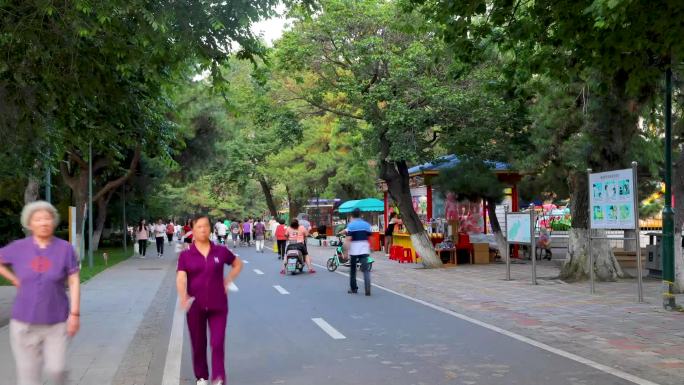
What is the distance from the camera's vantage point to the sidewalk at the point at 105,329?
7.42 meters

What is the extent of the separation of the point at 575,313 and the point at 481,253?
520 inches

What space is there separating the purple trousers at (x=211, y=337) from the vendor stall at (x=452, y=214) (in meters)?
18.2

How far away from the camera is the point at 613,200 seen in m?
13.7

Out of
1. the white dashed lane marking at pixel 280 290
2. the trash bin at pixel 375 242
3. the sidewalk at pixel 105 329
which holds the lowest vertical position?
the sidewalk at pixel 105 329

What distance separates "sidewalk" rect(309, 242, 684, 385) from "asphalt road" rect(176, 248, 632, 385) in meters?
0.63

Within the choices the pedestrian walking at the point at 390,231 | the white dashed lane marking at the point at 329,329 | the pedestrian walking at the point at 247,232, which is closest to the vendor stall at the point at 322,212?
A: the pedestrian walking at the point at 247,232

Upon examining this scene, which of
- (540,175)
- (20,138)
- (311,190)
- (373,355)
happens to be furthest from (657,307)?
(311,190)

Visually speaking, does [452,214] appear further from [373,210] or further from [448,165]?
[373,210]

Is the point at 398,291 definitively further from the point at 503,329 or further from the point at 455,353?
the point at 455,353

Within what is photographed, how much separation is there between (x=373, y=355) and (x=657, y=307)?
21.4 ft

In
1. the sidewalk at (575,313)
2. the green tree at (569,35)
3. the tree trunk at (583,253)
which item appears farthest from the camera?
the tree trunk at (583,253)

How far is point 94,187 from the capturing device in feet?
120

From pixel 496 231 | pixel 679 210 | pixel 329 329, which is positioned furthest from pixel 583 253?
pixel 329 329

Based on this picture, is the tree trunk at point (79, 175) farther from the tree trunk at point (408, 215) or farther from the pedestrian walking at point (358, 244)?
the pedestrian walking at point (358, 244)
